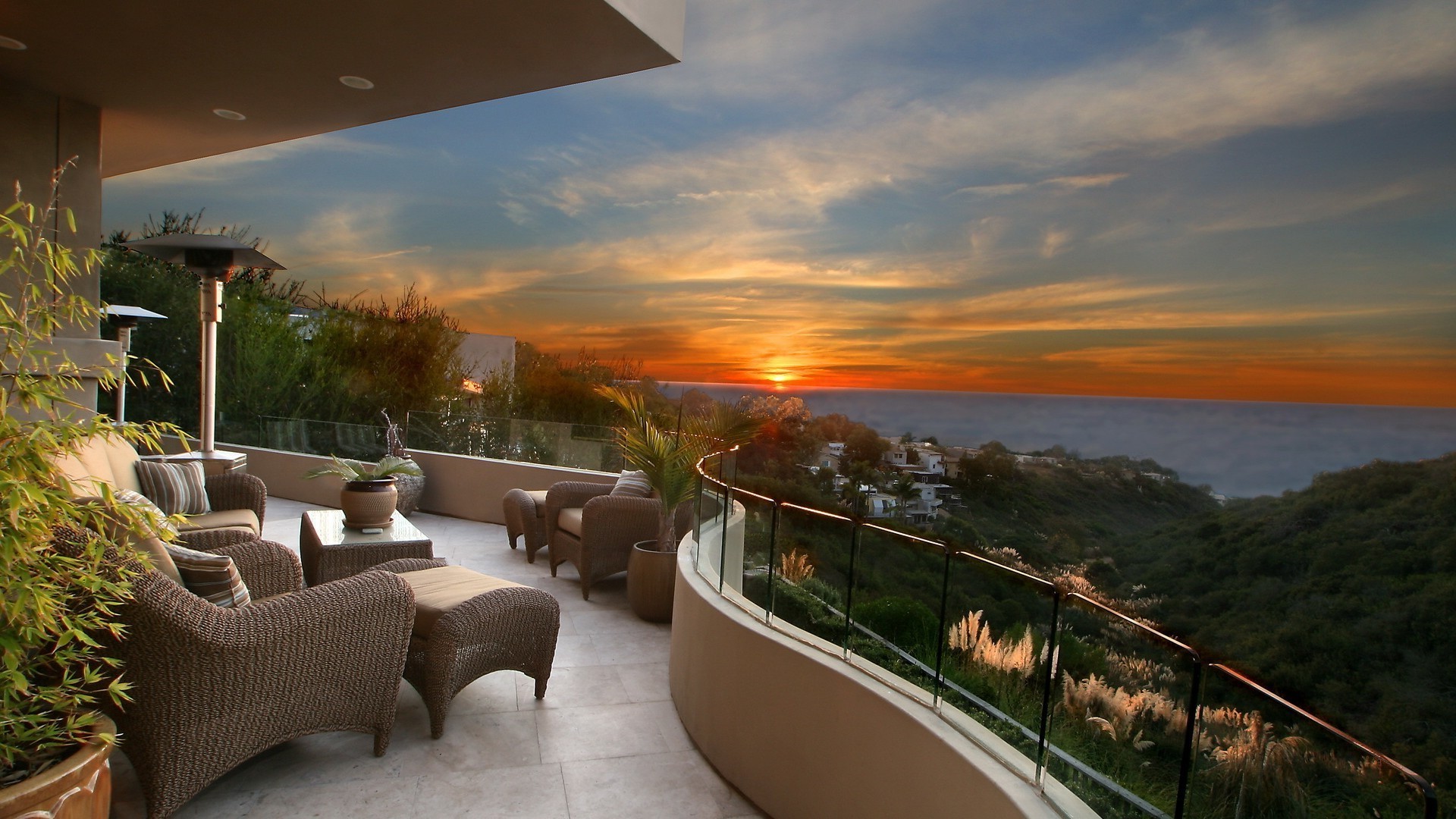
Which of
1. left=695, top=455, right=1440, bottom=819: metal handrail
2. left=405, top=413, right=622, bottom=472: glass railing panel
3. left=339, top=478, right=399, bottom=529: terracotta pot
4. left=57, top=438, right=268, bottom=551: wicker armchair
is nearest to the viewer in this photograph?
left=695, top=455, right=1440, bottom=819: metal handrail

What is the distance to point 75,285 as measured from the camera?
5.47 meters

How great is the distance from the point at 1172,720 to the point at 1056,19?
31.9 ft

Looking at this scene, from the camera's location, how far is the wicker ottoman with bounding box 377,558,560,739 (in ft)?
9.84

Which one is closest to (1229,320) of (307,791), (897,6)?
(897,6)

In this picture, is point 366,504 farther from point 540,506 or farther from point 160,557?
point 160,557

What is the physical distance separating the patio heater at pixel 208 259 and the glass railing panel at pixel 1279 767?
619 centimetres

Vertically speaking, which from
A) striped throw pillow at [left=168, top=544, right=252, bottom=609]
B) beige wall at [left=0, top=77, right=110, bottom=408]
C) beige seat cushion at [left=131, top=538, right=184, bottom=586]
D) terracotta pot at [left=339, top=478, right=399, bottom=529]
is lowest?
terracotta pot at [left=339, top=478, right=399, bottom=529]

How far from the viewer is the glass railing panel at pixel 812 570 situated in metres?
2.56

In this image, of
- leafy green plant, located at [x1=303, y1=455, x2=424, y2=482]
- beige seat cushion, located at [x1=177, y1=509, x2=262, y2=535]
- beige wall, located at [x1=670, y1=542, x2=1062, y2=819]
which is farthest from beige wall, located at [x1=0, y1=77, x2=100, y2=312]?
beige wall, located at [x1=670, y1=542, x2=1062, y2=819]

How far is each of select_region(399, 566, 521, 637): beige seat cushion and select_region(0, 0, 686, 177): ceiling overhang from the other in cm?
260

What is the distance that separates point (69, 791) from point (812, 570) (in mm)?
1988

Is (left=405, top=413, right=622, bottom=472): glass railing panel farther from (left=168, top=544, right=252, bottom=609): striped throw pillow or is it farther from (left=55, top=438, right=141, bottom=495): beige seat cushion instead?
(left=168, top=544, right=252, bottom=609): striped throw pillow

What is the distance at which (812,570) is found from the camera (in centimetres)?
271

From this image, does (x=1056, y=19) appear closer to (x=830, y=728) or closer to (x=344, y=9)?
(x=344, y=9)
